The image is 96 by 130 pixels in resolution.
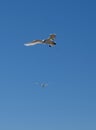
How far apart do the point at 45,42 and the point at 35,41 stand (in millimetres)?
2369

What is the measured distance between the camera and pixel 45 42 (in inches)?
1321

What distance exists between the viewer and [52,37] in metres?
34.0

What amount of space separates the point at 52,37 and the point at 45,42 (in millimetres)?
1163

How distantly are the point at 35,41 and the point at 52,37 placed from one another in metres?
2.63

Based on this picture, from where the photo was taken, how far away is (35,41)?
117 ft
